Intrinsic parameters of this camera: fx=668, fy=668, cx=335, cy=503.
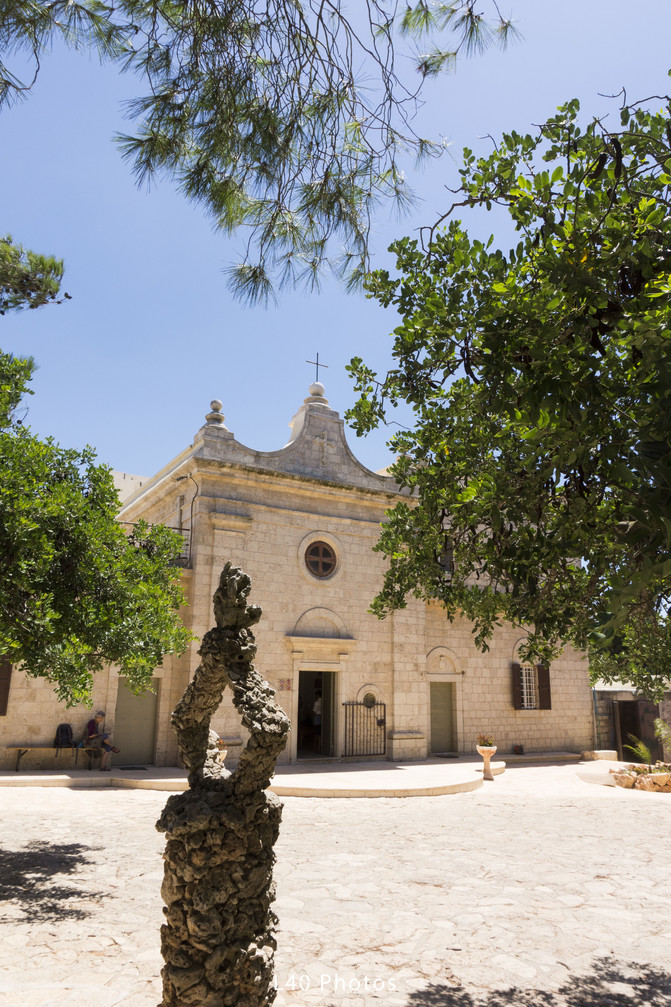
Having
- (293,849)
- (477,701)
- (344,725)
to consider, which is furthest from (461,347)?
(477,701)

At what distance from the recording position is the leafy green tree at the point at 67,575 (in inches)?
248

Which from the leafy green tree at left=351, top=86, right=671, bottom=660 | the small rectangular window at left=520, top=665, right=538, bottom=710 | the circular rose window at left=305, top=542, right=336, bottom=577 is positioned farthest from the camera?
the small rectangular window at left=520, top=665, right=538, bottom=710

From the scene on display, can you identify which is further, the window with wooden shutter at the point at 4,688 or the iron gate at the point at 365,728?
the iron gate at the point at 365,728

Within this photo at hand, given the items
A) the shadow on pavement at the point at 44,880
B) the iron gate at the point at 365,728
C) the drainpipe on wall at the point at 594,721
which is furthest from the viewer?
the drainpipe on wall at the point at 594,721

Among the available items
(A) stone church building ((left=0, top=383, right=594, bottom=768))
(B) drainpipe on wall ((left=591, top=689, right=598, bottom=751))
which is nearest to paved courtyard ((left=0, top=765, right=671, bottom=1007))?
(A) stone church building ((left=0, top=383, right=594, bottom=768))

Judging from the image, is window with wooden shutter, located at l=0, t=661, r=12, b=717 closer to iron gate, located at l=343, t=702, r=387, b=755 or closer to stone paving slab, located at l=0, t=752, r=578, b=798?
stone paving slab, located at l=0, t=752, r=578, b=798

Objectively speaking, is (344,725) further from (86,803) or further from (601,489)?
(601,489)

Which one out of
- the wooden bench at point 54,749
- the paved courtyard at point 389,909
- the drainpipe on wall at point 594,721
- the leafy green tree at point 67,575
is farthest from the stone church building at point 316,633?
the leafy green tree at point 67,575

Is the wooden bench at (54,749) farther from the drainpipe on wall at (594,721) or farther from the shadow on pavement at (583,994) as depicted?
the drainpipe on wall at (594,721)

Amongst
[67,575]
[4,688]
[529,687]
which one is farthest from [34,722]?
[529,687]

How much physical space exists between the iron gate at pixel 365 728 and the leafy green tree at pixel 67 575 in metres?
10.2

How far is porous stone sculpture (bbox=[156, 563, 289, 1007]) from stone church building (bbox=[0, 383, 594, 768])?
11.7 m

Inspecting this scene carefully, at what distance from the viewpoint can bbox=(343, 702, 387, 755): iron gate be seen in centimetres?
1722

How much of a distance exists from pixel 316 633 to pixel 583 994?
12.7 metres
